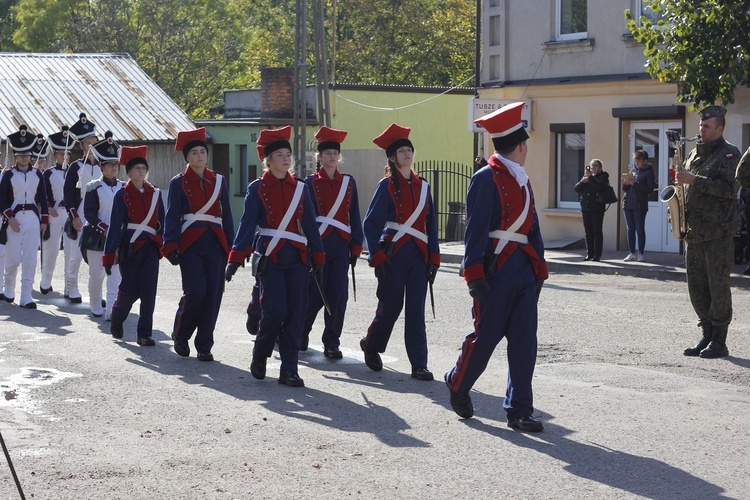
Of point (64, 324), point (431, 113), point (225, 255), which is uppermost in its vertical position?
point (431, 113)

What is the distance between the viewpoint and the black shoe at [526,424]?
7.54 meters

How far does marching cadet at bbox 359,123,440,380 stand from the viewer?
31.4ft

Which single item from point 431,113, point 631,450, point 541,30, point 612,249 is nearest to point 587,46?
point 541,30

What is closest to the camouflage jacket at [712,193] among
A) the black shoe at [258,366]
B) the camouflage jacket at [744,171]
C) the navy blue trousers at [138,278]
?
the camouflage jacket at [744,171]

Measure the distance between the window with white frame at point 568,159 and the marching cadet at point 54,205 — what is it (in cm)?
1135

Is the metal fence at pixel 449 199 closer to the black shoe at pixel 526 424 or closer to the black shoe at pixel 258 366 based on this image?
the black shoe at pixel 258 366

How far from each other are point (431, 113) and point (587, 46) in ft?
44.2

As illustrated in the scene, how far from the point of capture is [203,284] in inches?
418

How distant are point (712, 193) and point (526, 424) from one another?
371 cm

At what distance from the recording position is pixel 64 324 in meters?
13.2

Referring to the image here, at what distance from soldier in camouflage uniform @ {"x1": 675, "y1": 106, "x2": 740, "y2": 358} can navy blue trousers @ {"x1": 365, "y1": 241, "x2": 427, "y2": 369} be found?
2329 millimetres

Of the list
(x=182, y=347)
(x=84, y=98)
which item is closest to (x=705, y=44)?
(x=182, y=347)

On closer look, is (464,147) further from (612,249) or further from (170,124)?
(612,249)

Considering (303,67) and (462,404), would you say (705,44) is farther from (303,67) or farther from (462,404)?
(462,404)
